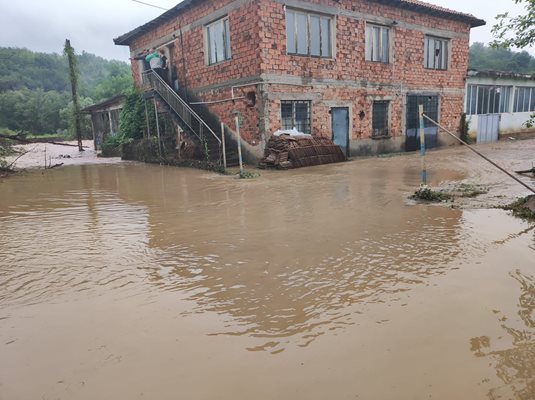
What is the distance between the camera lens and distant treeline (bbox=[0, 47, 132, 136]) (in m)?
50.6

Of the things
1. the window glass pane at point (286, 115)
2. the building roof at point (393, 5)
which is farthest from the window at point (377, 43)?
the window glass pane at point (286, 115)

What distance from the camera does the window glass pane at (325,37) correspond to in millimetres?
14188

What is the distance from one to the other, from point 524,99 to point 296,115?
740 inches

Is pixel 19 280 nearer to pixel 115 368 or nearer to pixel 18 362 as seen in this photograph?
pixel 18 362

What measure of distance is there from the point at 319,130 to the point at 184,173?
5.30 meters

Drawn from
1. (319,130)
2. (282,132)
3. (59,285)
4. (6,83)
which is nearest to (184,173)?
(282,132)

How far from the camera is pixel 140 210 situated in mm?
7188

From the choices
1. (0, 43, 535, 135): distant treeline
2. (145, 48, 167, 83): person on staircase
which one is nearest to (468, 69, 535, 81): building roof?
(0, 43, 535, 135): distant treeline

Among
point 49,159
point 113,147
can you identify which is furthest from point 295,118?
point 49,159

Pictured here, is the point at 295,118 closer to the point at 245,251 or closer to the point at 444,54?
the point at 444,54

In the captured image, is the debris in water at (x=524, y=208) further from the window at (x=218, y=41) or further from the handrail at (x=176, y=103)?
the window at (x=218, y=41)

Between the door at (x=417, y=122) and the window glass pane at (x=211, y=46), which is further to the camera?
the door at (x=417, y=122)

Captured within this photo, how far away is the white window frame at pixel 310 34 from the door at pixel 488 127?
11.9m

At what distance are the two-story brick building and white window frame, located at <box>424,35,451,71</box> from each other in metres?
0.05
